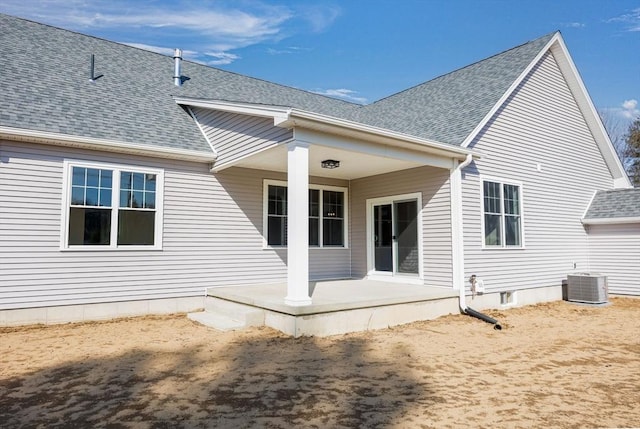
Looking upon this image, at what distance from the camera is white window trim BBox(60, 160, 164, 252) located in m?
6.88

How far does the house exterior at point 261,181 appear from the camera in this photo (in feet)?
21.8

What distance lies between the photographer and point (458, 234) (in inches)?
323

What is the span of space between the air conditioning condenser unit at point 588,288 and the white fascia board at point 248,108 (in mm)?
8768

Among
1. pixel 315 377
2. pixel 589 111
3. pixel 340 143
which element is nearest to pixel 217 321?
pixel 315 377

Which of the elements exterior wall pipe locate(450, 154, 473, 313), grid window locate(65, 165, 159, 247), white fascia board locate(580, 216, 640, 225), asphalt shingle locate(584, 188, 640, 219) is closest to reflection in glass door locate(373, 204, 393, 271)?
exterior wall pipe locate(450, 154, 473, 313)

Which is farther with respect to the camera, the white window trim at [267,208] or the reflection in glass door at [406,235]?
the white window trim at [267,208]

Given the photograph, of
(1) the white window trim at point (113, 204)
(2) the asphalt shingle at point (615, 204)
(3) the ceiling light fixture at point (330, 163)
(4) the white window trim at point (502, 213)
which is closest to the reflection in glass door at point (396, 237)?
(4) the white window trim at point (502, 213)

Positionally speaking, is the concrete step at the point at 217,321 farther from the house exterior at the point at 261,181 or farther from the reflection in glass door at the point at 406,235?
the reflection in glass door at the point at 406,235

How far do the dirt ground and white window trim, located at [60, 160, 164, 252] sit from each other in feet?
4.30

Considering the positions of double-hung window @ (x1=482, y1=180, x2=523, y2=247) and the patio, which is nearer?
the patio

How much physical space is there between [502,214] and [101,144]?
8.40 m

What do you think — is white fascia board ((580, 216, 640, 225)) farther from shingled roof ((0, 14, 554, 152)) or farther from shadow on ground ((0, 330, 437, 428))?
shadow on ground ((0, 330, 437, 428))

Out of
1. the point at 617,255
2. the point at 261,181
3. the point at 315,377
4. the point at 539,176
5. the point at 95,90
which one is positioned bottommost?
the point at 315,377

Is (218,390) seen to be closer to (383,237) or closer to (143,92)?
(383,237)
